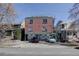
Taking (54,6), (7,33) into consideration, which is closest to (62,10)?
(54,6)

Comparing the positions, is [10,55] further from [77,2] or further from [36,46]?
[77,2]

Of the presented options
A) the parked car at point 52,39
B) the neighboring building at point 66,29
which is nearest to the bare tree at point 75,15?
the neighboring building at point 66,29

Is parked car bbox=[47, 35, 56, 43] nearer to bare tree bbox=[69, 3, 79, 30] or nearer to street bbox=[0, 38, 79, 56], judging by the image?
street bbox=[0, 38, 79, 56]

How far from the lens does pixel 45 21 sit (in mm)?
6449

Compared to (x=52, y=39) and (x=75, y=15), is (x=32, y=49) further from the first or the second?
(x=75, y=15)

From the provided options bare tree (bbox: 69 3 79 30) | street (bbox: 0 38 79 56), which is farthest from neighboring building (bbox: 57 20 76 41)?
street (bbox: 0 38 79 56)

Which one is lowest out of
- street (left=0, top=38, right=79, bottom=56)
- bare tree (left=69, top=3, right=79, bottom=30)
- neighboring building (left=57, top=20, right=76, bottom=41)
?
street (left=0, top=38, right=79, bottom=56)

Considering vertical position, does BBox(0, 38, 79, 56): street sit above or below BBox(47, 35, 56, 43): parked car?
below

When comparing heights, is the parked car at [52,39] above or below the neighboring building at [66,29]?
below

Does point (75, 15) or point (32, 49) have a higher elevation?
point (75, 15)

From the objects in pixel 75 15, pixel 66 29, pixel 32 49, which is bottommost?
pixel 32 49

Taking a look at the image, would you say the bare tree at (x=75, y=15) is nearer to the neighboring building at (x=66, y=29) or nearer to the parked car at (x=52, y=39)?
the neighboring building at (x=66, y=29)

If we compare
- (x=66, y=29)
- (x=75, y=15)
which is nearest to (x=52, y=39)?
(x=66, y=29)

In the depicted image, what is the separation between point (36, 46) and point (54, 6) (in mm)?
769
